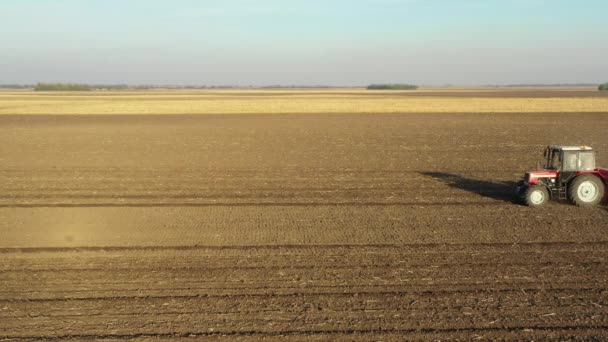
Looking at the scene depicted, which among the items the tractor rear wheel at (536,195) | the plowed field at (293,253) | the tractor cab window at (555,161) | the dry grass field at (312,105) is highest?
the dry grass field at (312,105)

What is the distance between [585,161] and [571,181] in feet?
1.74

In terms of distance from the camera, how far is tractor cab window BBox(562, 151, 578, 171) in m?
12.2

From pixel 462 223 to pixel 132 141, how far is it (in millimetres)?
19877

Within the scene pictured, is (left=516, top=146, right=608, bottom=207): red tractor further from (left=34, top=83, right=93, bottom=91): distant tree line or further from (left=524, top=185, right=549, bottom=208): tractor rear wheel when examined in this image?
(left=34, top=83, right=93, bottom=91): distant tree line

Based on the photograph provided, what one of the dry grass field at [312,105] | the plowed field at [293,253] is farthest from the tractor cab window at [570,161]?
the dry grass field at [312,105]

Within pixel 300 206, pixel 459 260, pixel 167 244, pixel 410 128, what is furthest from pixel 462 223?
pixel 410 128

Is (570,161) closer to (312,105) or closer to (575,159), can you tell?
(575,159)

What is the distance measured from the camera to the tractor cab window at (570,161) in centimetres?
1218

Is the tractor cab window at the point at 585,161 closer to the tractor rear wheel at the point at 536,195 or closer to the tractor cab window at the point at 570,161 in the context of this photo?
the tractor cab window at the point at 570,161

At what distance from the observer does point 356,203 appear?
42.1ft

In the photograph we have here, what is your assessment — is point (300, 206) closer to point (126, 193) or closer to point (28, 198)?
point (126, 193)

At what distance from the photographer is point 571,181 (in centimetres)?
1223

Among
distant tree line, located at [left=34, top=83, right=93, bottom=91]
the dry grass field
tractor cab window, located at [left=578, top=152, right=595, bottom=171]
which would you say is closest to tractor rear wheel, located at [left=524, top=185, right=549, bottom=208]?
tractor cab window, located at [left=578, top=152, right=595, bottom=171]

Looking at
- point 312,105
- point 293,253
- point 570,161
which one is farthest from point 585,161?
point 312,105
